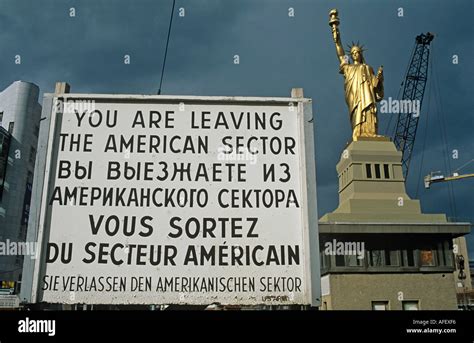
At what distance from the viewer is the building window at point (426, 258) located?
27.6m

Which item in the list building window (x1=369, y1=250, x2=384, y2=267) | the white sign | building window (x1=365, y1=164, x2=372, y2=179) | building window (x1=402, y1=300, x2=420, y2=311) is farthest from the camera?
building window (x1=365, y1=164, x2=372, y2=179)

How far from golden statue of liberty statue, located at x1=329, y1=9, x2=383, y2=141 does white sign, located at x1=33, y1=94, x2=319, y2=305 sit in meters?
33.1

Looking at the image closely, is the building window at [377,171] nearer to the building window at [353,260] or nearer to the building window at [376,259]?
the building window at [376,259]

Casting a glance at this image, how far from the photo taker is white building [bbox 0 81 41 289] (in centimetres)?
5885

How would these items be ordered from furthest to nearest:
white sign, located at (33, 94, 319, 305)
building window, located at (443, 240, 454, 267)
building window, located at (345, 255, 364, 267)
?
building window, located at (443, 240, 454, 267) < building window, located at (345, 255, 364, 267) < white sign, located at (33, 94, 319, 305)

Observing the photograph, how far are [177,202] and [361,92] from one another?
35749mm

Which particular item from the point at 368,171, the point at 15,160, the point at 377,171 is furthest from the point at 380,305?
the point at 15,160

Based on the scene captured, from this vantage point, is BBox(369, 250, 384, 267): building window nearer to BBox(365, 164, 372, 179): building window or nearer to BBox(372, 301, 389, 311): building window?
BBox(372, 301, 389, 311): building window

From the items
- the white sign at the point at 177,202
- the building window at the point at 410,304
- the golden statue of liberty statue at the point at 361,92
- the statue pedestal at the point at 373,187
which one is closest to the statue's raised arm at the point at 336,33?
the golden statue of liberty statue at the point at 361,92

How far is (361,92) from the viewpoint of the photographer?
3653 cm

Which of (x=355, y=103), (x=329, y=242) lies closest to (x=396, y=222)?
(x=329, y=242)

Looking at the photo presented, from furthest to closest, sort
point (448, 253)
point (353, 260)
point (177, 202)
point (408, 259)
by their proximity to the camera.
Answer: point (448, 253)
point (408, 259)
point (353, 260)
point (177, 202)

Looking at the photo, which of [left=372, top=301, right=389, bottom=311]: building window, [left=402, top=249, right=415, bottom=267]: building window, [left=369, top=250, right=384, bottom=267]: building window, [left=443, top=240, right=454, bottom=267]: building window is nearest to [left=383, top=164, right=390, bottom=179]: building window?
[left=443, top=240, right=454, bottom=267]: building window

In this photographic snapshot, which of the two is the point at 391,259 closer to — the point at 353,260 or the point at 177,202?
the point at 353,260
